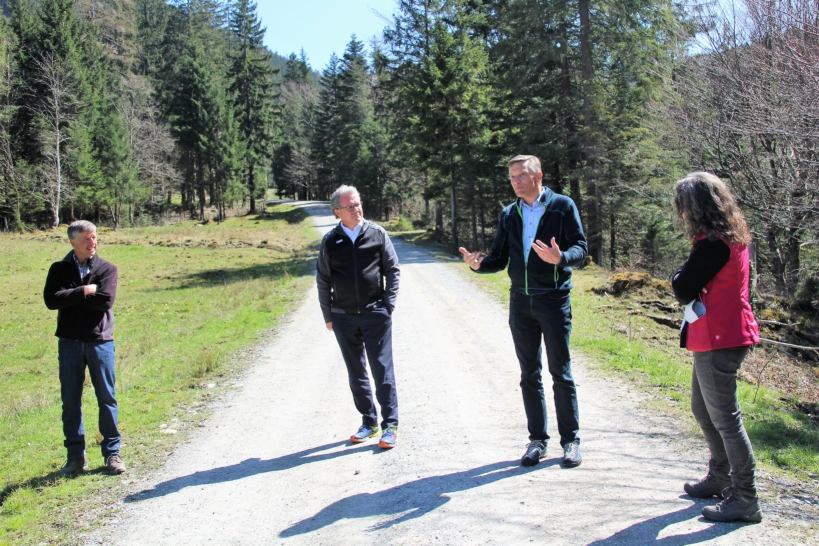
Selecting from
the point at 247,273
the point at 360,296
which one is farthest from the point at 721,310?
the point at 247,273

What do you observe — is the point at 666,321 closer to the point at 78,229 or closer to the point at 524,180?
the point at 524,180

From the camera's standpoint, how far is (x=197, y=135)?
58.1 meters

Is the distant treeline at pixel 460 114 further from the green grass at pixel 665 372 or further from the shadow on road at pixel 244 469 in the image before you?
the shadow on road at pixel 244 469

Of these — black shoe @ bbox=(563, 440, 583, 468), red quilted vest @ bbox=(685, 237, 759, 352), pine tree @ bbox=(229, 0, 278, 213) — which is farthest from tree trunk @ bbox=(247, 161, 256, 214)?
red quilted vest @ bbox=(685, 237, 759, 352)

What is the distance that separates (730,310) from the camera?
3.40 meters

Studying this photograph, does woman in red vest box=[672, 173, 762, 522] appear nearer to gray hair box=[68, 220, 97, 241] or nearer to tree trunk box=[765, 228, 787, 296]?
gray hair box=[68, 220, 97, 241]

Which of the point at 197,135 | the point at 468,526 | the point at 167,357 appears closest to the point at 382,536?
the point at 468,526

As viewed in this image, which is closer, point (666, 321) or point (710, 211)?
point (710, 211)

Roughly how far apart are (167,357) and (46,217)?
42.6 metres

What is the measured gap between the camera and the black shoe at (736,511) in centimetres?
341

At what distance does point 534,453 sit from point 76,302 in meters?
3.81

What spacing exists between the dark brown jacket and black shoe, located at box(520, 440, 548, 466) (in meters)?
3.42

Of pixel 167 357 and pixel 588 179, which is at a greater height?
pixel 588 179

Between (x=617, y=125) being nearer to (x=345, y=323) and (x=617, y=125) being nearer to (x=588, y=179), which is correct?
(x=588, y=179)
